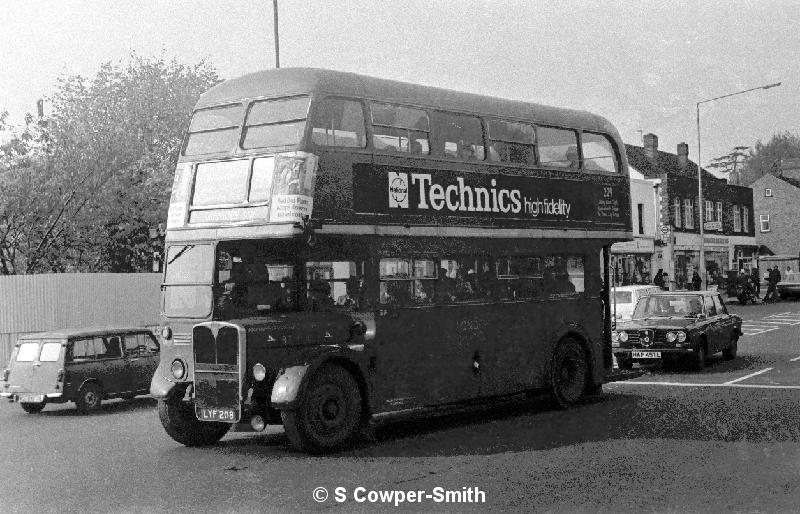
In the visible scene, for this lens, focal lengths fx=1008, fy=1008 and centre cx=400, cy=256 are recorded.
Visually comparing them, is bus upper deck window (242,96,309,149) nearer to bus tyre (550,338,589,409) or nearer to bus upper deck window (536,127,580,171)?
bus upper deck window (536,127,580,171)

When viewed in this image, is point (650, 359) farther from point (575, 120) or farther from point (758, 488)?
point (758, 488)

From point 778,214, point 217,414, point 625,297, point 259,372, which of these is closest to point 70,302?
point 625,297

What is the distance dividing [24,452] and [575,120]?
9868 mm

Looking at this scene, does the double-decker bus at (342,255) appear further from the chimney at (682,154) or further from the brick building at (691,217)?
the chimney at (682,154)

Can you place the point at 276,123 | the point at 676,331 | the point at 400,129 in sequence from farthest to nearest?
1. the point at 676,331
2. the point at 400,129
3. the point at 276,123

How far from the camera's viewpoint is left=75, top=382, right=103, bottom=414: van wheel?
18688mm

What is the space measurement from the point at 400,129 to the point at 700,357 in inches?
426

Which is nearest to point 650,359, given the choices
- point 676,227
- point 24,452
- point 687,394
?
point 687,394

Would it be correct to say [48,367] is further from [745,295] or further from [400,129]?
[745,295]

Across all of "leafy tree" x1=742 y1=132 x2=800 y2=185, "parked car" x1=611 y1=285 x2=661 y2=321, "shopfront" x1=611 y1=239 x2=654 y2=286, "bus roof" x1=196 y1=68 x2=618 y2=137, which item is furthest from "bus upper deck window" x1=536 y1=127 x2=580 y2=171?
"leafy tree" x1=742 y1=132 x2=800 y2=185

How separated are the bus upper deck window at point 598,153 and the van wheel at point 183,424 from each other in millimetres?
7584

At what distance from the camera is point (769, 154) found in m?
119

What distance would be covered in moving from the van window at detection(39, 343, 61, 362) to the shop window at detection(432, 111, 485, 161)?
8.96 metres

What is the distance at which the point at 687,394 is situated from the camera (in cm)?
1727
